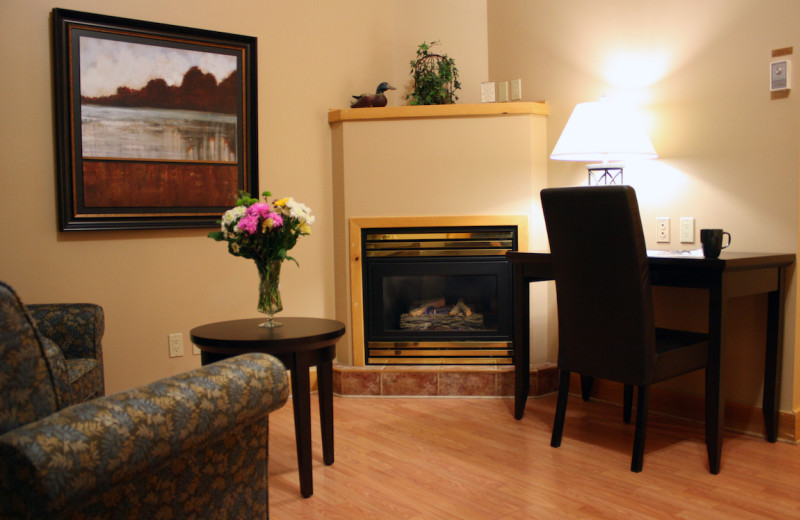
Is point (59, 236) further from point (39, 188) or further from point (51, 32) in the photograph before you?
point (51, 32)

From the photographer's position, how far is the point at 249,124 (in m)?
3.57

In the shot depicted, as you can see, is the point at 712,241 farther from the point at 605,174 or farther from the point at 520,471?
the point at 520,471

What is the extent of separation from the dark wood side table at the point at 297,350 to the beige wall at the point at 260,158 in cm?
97

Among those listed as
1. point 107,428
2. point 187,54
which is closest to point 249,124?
point 187,54

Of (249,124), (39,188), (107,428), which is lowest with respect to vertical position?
(107,428)

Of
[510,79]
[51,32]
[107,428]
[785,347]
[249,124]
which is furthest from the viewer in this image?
[510,79]

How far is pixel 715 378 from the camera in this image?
2.57 meters

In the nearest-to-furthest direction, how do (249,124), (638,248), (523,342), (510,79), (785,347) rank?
(638,248)
(785,347)
(523,342)
(249,124)
(510,79)

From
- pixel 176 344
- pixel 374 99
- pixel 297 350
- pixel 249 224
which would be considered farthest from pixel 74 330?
pixel 374 99

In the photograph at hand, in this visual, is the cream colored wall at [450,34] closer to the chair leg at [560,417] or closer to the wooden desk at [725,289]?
the wooden desk at [725,289]

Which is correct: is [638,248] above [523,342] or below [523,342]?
above

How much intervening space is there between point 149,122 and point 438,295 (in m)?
1.74

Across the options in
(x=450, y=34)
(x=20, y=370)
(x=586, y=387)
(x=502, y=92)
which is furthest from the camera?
(x=450, y=34)

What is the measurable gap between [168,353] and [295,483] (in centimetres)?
123
